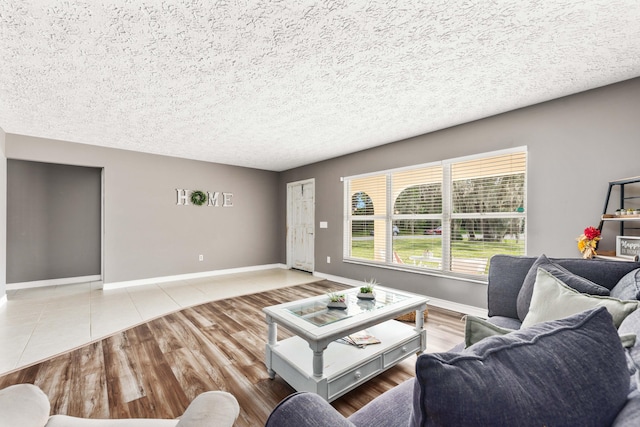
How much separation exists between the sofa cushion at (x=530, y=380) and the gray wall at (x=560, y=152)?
290 cm

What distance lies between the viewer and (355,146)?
4.80 m

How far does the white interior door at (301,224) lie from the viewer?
624 centimetres

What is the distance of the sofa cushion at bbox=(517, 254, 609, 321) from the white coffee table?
30.7 inches

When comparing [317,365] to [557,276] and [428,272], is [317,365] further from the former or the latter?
[428,272]

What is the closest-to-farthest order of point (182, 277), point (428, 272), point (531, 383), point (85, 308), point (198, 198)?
point (531, 383), point (85, 308), point (428, 272), point (182, 277), point (198, 198)

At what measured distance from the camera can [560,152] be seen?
9.68ft

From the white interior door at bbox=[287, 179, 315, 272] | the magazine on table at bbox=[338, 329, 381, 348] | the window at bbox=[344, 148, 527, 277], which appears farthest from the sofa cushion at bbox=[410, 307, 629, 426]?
the white interior door at bbox=[287, 179, 315, 272]

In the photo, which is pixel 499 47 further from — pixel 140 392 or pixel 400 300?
pixel 140 392

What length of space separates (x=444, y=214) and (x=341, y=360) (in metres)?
2.69

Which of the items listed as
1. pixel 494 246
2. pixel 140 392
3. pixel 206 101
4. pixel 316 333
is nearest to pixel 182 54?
pixel 206 101

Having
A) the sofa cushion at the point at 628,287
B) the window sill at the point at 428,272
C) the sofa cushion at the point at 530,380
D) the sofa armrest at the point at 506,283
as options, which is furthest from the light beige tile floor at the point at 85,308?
the sofa cushion at the point at 628,287

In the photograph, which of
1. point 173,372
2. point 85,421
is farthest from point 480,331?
point 173,372

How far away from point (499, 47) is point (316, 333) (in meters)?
2.41

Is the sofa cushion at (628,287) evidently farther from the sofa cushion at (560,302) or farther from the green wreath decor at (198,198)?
the green wreath decor at (198,198)
